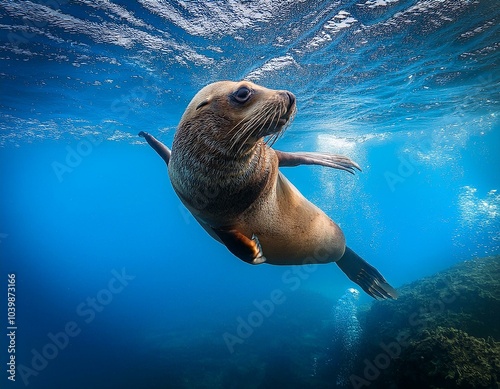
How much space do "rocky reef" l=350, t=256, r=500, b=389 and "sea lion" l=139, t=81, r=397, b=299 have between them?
3711 mm

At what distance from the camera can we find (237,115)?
196 cm

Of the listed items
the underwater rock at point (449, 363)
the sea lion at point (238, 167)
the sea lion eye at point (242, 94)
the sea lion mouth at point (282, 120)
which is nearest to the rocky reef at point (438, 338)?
the underwater rock at point (449, 363)

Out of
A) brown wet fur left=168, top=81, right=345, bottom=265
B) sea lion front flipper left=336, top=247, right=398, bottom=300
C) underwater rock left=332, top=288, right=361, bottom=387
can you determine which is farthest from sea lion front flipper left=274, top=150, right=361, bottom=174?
underwater rock left=332, top=288, right=361, bottom=387

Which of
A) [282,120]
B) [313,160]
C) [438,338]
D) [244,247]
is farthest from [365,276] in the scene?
[282,120]

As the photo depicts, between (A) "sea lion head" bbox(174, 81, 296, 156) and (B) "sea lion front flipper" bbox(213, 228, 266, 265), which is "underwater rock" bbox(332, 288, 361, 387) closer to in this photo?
(B) "sea lion front flipper" bbox(213, 228, 266, 265)

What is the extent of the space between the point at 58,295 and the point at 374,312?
32735 millimetres

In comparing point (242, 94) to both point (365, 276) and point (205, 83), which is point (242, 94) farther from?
point (205, 83)

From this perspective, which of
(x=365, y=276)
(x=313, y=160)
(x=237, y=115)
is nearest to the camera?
(x=237, y=115)

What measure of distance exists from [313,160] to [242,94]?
1.37m

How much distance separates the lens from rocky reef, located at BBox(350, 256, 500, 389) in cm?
446

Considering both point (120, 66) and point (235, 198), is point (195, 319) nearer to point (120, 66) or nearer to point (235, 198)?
point (120, 66)

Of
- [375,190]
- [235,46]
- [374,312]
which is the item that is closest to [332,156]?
[235,46]

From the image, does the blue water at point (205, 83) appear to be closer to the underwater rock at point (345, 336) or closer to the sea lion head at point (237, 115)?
the underwater rock at point (345, 336)

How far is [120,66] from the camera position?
973 cm
